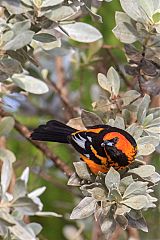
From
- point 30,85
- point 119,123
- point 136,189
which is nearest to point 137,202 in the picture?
point 136,189

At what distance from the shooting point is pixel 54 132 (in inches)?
32.5

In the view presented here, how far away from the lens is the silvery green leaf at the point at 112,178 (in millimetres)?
697

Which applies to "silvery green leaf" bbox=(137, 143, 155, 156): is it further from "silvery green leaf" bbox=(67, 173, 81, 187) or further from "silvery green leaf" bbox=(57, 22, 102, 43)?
"silvery green leaf" bbox=(57, 22, 102, 43)

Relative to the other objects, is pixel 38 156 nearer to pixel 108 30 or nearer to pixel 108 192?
pixel 108 30

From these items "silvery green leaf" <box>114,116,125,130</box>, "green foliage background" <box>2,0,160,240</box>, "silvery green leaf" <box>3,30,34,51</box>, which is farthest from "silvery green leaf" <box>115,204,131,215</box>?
"green foliage background" <box>2,0,160,240</box>

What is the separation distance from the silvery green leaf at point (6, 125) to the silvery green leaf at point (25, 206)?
0.55 feet

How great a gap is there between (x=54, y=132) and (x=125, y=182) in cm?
15

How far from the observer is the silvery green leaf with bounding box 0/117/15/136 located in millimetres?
953

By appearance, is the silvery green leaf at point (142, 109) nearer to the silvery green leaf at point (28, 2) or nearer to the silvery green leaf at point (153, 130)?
the silvery green leaf at point (153, 130)

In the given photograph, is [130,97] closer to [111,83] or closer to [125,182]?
[111,83]

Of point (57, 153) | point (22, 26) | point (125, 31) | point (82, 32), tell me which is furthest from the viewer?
point (57, 153)

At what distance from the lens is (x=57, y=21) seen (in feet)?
2.47

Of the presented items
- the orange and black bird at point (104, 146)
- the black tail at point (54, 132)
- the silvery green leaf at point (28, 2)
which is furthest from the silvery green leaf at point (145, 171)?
the silvery green leaf at point (28, 2)

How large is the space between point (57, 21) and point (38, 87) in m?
0.20
